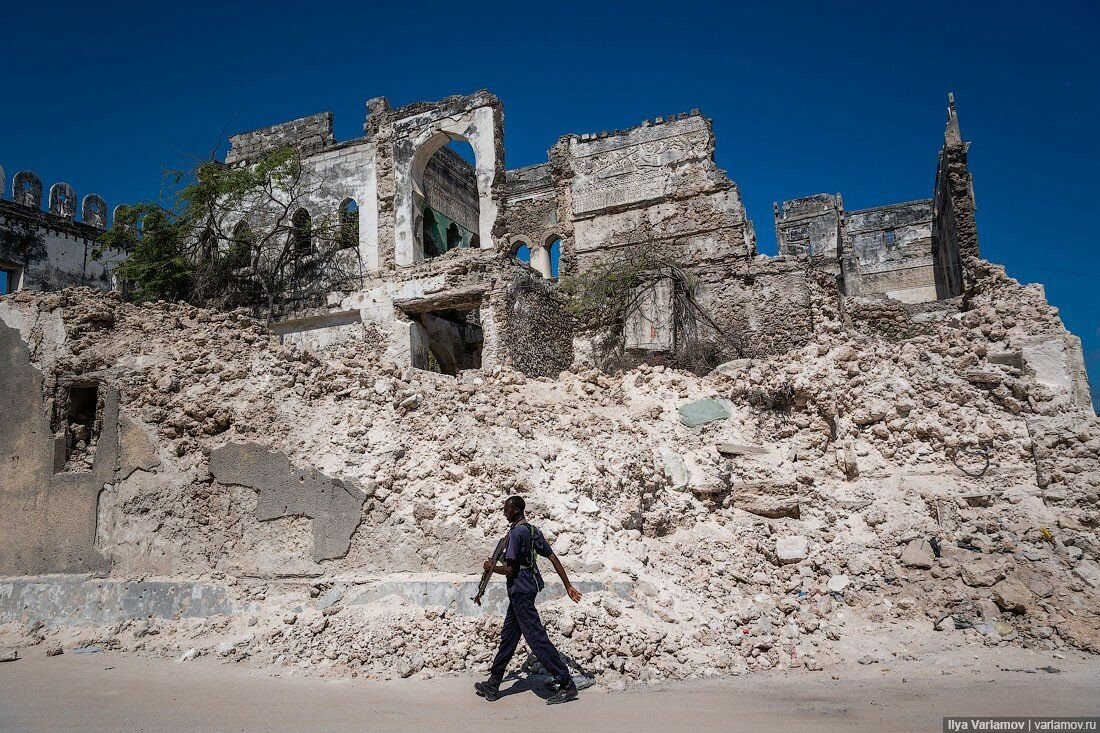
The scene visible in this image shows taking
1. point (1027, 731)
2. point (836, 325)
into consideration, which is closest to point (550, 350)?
point (836, 325)

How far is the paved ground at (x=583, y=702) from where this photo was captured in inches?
164

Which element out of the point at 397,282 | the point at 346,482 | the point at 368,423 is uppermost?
the point at 397,282

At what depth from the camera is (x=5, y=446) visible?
790cm

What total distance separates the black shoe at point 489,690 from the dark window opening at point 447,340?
30.3 ft

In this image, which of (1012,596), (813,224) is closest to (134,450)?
(1012,596)

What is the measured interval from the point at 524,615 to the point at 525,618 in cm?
2

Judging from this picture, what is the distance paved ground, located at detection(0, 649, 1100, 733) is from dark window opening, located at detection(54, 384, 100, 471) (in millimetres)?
2538

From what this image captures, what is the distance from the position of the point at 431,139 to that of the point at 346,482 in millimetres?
9801

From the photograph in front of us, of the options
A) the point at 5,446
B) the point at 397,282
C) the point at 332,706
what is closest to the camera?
the point at 332,706

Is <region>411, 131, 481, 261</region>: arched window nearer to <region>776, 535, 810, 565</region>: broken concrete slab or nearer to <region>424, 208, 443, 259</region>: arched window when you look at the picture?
<region>424, 208, 443, 259</region>: arched window

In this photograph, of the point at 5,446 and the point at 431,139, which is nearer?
the point at 5,446

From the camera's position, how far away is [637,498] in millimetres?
6906

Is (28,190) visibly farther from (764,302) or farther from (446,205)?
(764,302)

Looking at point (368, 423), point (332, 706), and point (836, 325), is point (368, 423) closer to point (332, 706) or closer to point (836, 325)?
point (332, 706)
